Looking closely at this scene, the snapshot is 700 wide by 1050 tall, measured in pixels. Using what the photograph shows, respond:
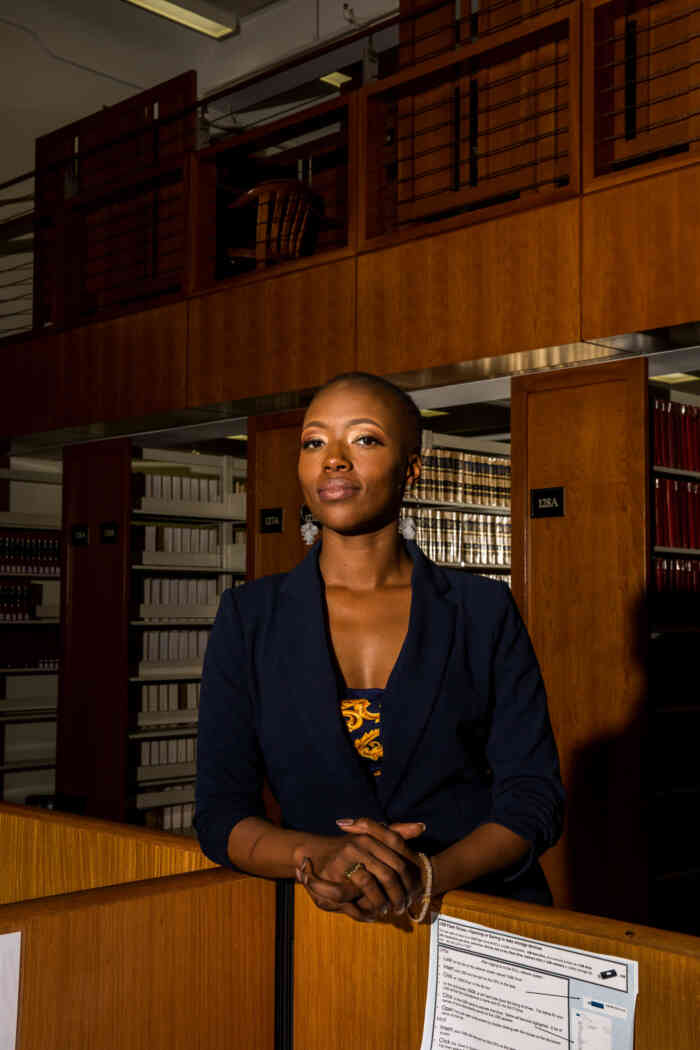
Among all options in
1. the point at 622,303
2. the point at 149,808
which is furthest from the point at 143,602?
the point at 622,303

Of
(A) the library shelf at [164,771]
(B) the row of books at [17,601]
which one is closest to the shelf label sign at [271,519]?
(A) the library shelf at [164,771]

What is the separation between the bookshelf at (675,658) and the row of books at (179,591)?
3062 millimetres

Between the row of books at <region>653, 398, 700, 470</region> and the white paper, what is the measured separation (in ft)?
13.5

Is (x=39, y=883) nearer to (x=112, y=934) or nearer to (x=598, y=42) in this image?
(x=112, y=934)

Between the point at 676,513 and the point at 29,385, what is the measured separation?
4.28 m

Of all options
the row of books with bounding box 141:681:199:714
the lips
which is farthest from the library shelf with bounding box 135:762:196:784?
the lips

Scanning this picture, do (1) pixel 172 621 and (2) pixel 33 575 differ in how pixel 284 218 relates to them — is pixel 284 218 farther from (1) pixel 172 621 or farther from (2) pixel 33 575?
(2) pixel 33 575

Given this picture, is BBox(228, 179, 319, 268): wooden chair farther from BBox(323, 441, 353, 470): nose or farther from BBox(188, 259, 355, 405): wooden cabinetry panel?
BBox(323, 441, 353, 470): nose

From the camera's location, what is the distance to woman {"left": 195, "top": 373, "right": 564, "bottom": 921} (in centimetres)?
142

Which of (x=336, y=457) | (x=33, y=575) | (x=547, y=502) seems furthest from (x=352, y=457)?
(x=33, y=575)

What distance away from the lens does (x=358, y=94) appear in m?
5.61

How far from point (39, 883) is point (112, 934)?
0.53m

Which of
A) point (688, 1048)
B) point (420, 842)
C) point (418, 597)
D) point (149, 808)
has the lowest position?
point (149, 808)

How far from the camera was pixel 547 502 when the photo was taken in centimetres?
492
